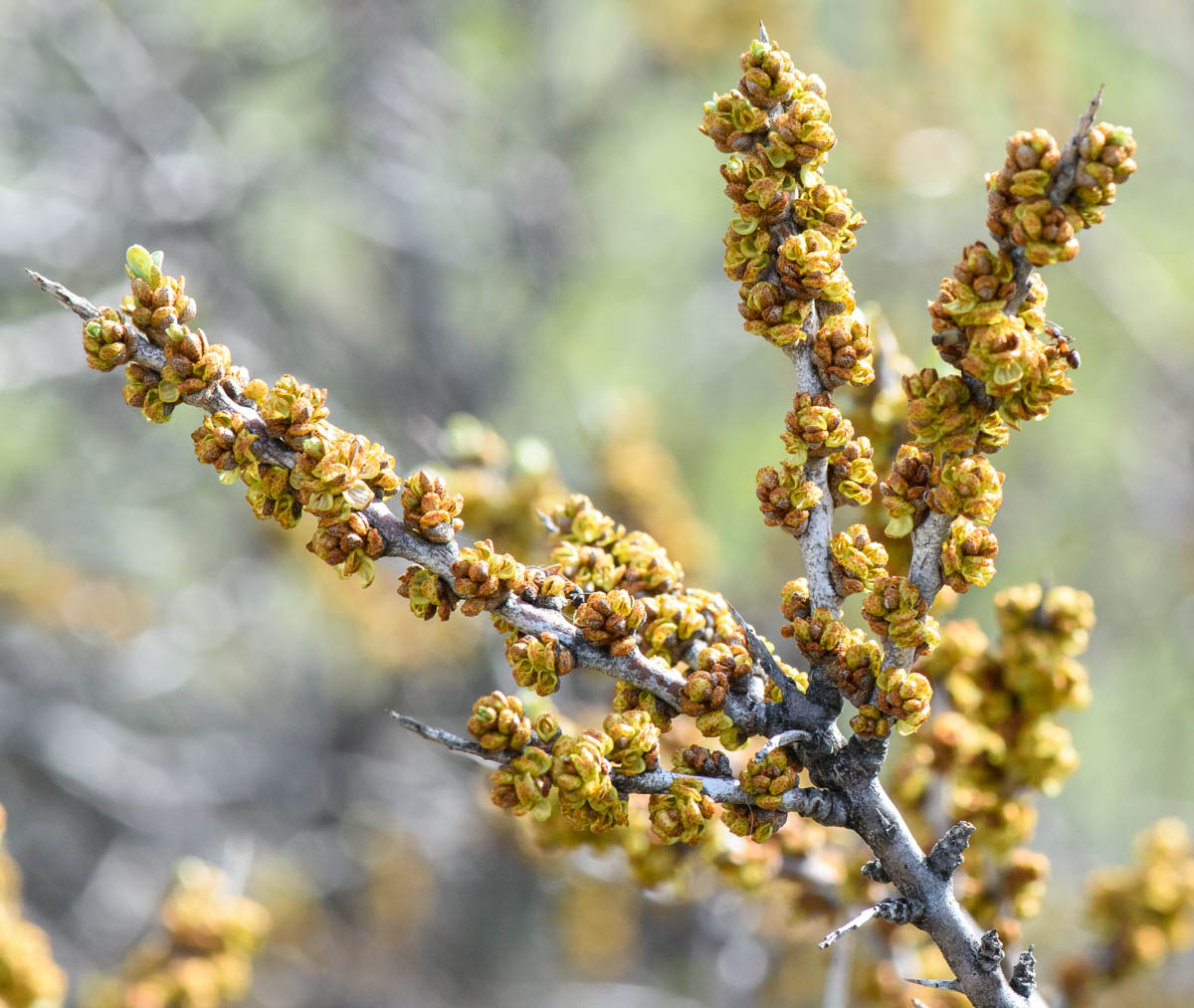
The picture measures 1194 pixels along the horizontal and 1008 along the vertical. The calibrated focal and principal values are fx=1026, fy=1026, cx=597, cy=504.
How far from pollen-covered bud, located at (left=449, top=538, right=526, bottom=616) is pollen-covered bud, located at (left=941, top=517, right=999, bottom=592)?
0.64 metres

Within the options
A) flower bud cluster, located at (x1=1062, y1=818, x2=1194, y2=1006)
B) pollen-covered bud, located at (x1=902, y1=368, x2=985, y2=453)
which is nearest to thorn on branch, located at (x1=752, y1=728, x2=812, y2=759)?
pollen-covered bud, located at (x1=902, y1=368, x2=985, y2=453)

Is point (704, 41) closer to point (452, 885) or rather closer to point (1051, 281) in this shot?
point (1051, 281)

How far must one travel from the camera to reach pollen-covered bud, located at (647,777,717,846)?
4.89ft

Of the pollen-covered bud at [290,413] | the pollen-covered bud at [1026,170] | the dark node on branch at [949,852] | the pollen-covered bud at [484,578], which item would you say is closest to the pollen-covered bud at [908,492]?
the pollen-covered bud at [1026,170]

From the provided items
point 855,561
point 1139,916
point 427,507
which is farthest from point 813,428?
point 1139,916

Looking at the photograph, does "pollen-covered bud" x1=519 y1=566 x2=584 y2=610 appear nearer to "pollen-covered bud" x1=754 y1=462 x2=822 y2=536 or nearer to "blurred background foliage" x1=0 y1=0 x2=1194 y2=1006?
"pollen-covered bud" x1=754 y1=462 x2=822 y2=536

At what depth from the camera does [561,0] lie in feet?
26.9

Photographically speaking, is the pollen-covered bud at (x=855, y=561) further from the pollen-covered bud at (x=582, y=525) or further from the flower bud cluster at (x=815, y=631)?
the pollen-covered bud at (x=582, y=525)

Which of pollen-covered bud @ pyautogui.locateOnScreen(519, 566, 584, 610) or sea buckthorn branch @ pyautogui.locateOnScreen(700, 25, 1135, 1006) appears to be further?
pollen-covered bud @ pyautogui.locateOnScreen(519, 566, 584, 610)

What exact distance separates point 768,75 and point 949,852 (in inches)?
46.7

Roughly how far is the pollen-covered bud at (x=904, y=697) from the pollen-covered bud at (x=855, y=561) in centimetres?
14

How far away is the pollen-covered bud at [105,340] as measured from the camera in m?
1.41

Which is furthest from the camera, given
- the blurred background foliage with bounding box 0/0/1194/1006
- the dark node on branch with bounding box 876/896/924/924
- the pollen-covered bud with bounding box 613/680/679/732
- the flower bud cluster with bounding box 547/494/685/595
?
the blurred background foliage with bounding box 0/0/1194/1006

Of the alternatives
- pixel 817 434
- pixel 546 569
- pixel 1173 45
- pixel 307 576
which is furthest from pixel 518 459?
pixel 1173 45
